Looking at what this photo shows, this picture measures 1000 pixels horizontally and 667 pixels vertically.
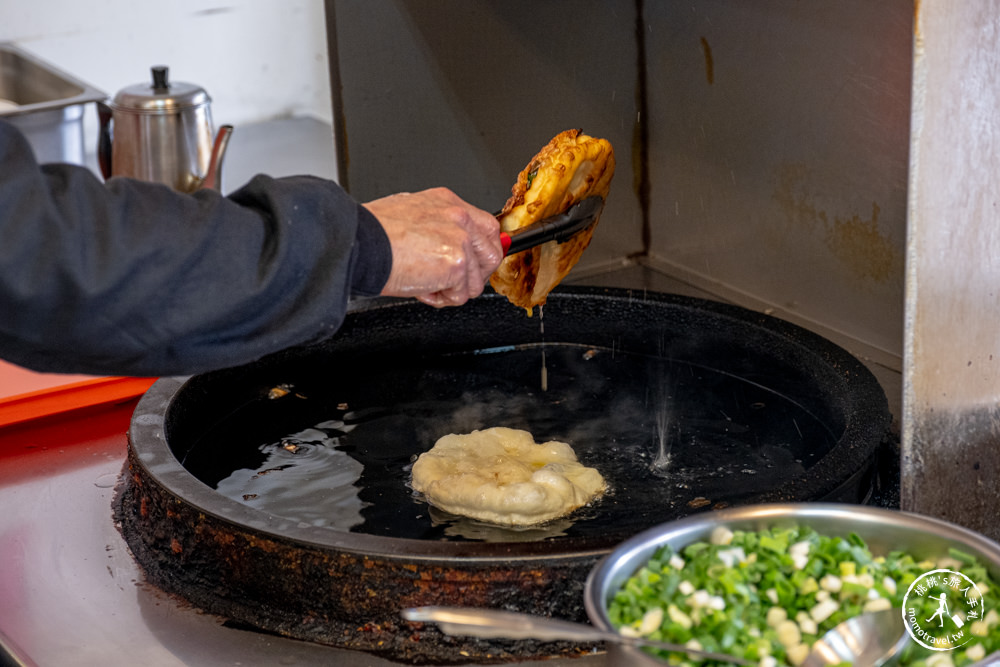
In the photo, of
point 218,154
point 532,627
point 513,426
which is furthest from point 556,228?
point 218,154

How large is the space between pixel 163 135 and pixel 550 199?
200cm

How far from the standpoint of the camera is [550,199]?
1820 millimetres

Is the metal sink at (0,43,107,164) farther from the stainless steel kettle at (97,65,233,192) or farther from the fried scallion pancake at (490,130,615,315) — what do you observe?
the fried scallion pancake at (490,130,615,315)

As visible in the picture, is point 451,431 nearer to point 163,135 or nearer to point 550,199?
point 550,199

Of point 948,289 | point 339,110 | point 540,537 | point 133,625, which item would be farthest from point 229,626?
point 339,110

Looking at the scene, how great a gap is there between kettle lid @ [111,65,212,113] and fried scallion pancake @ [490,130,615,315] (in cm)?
185

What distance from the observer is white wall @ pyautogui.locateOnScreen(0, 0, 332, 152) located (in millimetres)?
4172

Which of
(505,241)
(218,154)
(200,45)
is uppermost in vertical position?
(200,45)

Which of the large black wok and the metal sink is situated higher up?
the metal sink

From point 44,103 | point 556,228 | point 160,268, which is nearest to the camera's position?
point 160,268

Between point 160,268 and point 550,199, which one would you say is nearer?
point 160,268

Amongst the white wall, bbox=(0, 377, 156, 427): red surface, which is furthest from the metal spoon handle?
the white wall

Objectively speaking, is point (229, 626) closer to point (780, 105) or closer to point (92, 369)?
point (92, 369)

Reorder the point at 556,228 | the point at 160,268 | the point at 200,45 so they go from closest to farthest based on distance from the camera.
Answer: the point at 160,268
the point at 556,228
the point at 200,45
